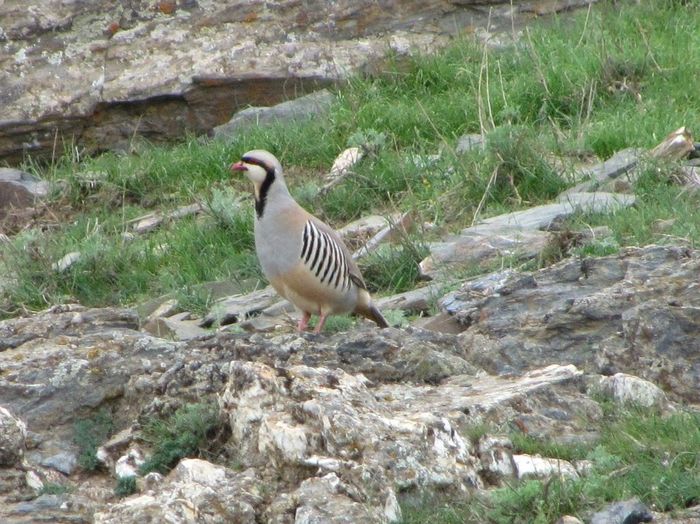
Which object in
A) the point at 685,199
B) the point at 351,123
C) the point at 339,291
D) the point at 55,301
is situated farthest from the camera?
the point at 351,123

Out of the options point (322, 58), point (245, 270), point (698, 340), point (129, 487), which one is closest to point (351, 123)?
point (322, 58)

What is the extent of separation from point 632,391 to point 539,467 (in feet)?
2.22

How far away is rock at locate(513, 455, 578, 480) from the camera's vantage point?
4273 mm

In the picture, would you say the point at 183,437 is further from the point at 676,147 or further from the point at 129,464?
the point at 676,147

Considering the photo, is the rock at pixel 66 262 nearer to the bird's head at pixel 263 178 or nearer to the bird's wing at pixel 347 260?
the bird's head at pixel 263 178

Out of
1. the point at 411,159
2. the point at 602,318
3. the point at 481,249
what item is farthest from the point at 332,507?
the point at 411,159

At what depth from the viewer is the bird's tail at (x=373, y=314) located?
738cm

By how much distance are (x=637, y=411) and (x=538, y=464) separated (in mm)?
565

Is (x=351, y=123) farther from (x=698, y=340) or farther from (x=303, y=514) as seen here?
(x=303, y=514)

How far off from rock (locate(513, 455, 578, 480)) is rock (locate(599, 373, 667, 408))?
1.83ft

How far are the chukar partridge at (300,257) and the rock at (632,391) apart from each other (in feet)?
8.25

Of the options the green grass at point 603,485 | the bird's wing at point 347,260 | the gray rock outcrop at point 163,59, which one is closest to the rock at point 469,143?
the gray rock outcrop at point 163,59

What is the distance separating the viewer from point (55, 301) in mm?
8734

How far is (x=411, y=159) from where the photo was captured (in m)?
9.73
